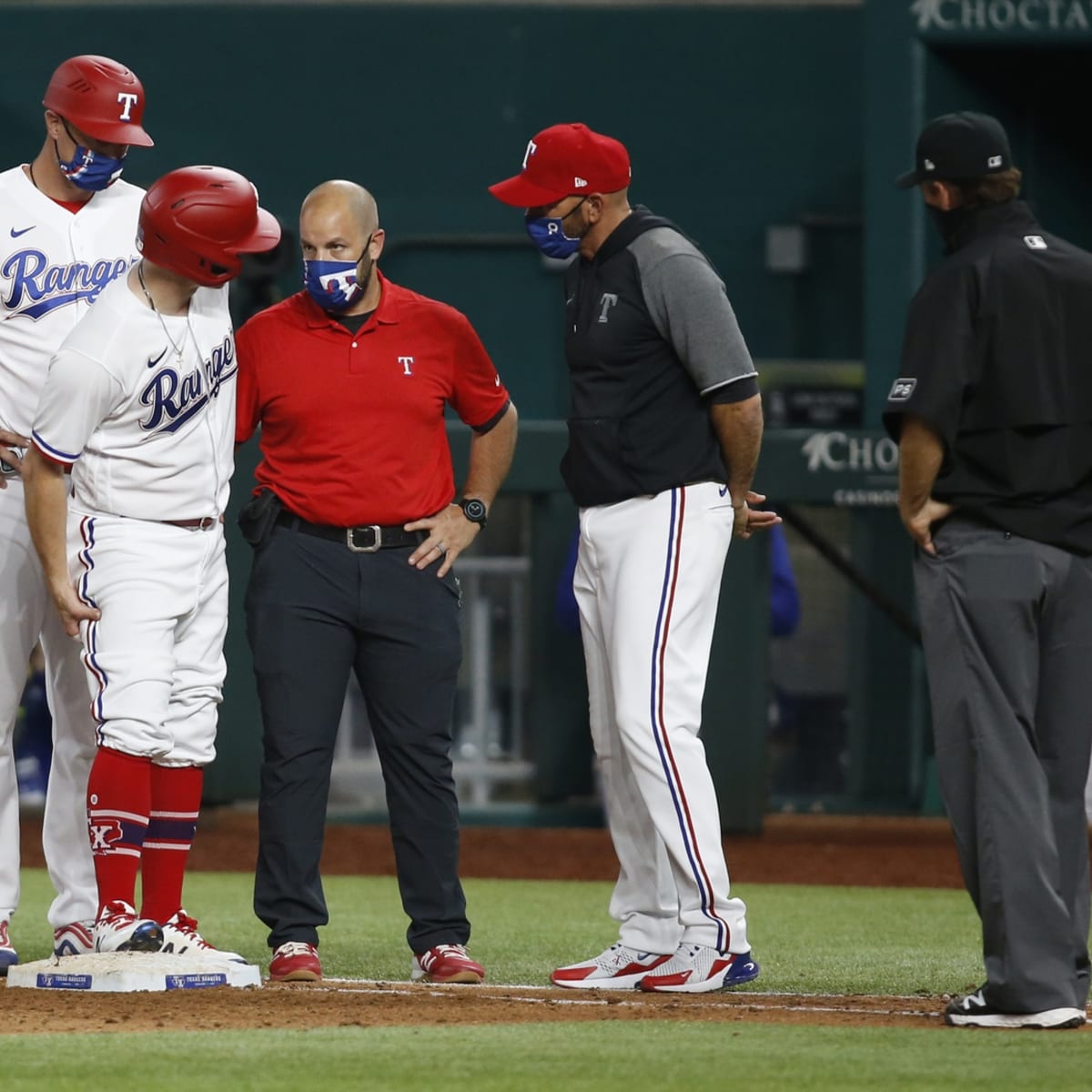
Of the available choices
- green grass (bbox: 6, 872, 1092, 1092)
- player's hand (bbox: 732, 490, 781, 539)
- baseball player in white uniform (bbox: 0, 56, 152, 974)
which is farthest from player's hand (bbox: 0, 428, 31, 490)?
player's hand (bbox: 732, 490, 781, 539)

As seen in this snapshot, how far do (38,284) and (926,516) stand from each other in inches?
89.4

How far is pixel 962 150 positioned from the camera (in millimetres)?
4562

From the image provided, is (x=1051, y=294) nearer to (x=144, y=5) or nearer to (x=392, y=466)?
(x=392, y=466)

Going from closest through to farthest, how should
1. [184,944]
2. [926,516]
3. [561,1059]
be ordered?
1. [561,1059]
2. [926,516]
3. [184,944]

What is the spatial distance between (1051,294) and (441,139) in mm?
9862

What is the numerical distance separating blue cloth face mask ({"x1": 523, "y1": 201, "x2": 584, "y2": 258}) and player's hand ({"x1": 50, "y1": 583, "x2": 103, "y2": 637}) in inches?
54.7

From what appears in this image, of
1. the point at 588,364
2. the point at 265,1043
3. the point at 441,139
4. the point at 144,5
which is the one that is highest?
the point at 144,5

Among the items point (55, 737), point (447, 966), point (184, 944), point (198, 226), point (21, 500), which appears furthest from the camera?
point (55, 737)

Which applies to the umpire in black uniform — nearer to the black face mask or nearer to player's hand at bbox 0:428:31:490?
the black face mask

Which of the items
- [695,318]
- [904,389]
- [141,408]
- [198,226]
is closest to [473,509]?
[695,318]

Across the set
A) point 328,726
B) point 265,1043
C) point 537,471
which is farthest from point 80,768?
point 537,471

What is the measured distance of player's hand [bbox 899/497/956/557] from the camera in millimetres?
4582

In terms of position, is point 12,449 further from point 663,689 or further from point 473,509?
point 663,689

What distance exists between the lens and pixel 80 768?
5.48 meters
